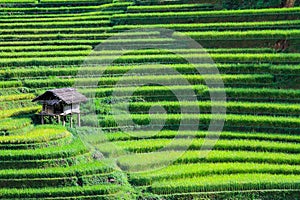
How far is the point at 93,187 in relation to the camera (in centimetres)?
1800

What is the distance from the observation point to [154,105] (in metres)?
23.2

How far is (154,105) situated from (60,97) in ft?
12.6

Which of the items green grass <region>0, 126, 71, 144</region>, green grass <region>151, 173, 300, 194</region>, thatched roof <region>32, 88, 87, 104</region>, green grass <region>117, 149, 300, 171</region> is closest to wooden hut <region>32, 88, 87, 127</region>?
thatched roof <region>32, 88, 87, 104</region>

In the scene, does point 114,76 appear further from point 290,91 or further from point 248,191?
point 248,191

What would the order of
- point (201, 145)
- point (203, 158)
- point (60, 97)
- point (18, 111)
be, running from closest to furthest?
point (203, 158)
point (201, 145)
point (60, 97)
point (18, 111)

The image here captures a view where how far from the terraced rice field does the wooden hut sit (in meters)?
0.50

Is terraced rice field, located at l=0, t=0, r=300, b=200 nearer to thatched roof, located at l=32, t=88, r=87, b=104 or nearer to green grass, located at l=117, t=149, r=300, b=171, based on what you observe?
green grass, located at l=117, t=149, r=300, b=171

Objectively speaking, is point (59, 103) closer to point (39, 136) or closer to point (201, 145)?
point (39, 136)

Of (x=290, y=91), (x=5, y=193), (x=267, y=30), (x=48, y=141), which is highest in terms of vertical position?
(x=267, y=30)

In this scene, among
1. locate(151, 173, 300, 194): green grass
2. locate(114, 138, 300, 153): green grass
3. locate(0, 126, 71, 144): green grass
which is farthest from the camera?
locate(114, 138, 300, 153): green grass

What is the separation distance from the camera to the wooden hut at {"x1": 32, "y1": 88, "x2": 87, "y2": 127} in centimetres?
2156

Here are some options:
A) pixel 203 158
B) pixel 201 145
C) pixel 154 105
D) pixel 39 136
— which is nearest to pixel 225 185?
pixel 203 158

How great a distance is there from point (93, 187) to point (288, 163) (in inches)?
259

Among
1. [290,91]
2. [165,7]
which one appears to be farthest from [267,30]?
[165,7]
